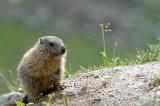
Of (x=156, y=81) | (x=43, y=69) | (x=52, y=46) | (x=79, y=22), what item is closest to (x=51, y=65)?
(x=43, y=69)

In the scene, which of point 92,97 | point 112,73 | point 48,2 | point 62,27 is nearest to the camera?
point 92,97

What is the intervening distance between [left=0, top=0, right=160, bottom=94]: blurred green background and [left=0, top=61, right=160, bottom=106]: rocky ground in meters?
17.6

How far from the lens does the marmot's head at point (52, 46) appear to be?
9.03m

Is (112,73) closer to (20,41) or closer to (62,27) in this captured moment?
(20,41)

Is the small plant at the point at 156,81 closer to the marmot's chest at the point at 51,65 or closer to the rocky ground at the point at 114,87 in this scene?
the rocky ground at the point at 114,87

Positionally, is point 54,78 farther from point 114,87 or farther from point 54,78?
point 114,87

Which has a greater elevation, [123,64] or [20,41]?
[123,64]

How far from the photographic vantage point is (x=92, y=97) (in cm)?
863

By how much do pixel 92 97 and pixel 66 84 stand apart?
0.77 meters

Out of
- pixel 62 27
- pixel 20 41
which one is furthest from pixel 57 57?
pixel 62 27

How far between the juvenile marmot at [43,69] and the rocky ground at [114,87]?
22cm

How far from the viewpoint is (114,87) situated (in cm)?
873

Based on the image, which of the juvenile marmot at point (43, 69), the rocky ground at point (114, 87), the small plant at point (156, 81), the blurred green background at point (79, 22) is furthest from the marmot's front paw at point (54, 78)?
the blurred green background at point (79, 22)

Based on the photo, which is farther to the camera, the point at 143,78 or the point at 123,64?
the point at 123,64
